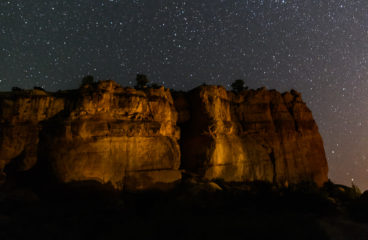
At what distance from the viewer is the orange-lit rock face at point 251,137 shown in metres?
23.3

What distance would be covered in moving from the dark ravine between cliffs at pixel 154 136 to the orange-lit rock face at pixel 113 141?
0.07 metres

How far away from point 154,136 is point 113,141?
3.47 meters

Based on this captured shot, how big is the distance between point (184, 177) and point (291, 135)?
1355 cm

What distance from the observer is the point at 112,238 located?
13.3m

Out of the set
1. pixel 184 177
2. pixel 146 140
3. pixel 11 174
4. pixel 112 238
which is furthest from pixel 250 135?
pixel 11 174

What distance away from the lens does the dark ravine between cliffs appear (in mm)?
18469

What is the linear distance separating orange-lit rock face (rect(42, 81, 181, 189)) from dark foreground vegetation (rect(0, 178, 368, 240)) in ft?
3.67

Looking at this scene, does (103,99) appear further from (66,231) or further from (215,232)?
(215,232)

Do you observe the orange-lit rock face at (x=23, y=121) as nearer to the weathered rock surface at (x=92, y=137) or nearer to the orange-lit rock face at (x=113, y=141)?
the weathered rock surface at (x=92, y=137)

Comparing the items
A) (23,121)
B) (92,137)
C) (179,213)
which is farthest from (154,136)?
(23,121)

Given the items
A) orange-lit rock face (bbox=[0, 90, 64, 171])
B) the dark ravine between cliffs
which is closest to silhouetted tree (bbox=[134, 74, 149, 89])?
the dark ravine between cliffs

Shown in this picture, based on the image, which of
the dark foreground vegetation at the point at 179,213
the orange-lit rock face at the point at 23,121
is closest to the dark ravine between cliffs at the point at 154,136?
the orange-lit rock face at the point at 23,121

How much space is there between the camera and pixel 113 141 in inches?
759

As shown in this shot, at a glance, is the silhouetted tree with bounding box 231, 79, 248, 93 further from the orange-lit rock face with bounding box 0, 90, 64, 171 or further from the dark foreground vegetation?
the orange-lit rock face with bounding box 0, 90, 64, 171
